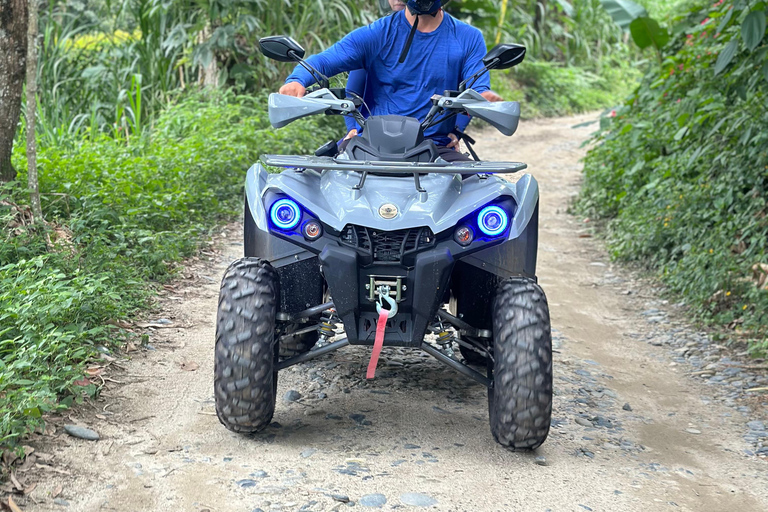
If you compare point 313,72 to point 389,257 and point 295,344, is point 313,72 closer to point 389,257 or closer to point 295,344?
A: point 389,257

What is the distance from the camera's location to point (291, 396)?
4.20m

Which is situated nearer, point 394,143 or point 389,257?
point 389,257

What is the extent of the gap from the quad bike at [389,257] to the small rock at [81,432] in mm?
527

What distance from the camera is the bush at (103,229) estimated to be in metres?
3.88

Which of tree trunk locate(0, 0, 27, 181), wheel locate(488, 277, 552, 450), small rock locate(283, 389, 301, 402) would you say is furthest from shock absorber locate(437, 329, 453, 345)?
tree trunk locate(0, 0, 27, 181)

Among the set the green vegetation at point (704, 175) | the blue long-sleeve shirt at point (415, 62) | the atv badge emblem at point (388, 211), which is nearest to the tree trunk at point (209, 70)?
the green vegetation at point (704, 175)

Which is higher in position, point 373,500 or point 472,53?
point 472,53

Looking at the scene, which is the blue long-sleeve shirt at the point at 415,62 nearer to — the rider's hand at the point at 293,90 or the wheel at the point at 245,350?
the rider's hand at the point at 293,90

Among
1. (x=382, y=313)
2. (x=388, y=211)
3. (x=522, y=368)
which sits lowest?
(x=522, y=368)

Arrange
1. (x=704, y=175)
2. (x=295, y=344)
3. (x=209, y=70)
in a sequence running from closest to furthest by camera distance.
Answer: (x=295, y=344) < (x=704, y=175) < (x=209, y=70)

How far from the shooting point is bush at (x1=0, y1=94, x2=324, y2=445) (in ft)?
12.7

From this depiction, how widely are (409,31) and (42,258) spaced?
2.32 meters

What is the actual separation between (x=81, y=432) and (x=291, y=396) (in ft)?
3.35

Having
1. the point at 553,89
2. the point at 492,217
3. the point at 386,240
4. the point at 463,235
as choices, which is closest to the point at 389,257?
the point at 386,240
